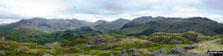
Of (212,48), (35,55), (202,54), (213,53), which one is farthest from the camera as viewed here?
(35,55)

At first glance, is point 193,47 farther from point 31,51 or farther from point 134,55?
point 31,51

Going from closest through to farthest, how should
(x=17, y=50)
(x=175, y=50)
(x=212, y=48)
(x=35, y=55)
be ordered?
(x=212, y=48) → (x=175, y=50) → (x=35, y=55) → (x=17, y=50)

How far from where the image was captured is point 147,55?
88.8m

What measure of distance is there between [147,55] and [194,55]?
21.4 metres

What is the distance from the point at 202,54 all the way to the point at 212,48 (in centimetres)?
1183

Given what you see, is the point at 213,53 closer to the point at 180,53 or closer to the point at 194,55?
the point at 194,55

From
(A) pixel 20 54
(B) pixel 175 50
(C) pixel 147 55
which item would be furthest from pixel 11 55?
(B) pixel 175 50

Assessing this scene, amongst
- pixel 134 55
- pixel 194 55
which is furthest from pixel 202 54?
pixel 134 55

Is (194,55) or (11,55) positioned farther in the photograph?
(11,55)

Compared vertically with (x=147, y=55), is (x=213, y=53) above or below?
above

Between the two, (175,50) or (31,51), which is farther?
(31,51)

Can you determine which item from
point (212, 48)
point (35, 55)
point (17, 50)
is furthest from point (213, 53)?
point (17, 50)

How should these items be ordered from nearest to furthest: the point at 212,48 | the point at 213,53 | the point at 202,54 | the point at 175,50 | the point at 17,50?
the point at 213,53, the point at 202,54, the point at 212,48, the point at 175,50, the point at 17,50

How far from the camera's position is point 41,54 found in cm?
10356
